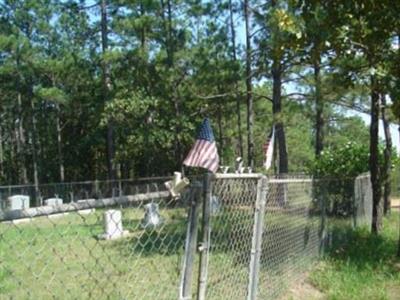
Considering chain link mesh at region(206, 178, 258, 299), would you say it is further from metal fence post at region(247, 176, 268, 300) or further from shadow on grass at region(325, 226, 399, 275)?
shadow on grass at region(325, 226, 399, 275)

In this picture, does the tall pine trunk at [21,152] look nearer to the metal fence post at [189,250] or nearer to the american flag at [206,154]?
the american flag at [206,154]

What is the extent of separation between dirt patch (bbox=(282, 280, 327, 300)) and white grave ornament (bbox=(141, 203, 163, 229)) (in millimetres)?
2323

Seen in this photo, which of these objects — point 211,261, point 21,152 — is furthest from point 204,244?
point 21,152

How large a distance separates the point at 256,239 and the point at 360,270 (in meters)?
3.44

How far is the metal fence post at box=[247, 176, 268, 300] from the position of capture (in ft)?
16.3

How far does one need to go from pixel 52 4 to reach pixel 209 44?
14352 mm

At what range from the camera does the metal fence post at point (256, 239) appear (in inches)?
195

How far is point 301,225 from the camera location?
287 inches

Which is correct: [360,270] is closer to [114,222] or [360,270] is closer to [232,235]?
[232,235]

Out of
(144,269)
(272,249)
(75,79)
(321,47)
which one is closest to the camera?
(272,249)

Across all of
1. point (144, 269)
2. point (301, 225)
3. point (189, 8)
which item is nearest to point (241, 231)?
point (144, 269)

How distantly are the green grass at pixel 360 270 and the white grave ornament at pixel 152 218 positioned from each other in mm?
2846

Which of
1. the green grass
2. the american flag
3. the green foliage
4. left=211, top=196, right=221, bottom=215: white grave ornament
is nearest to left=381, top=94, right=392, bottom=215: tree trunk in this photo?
the green foliage

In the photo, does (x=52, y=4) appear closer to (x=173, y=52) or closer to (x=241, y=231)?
(x=173, y=52)
